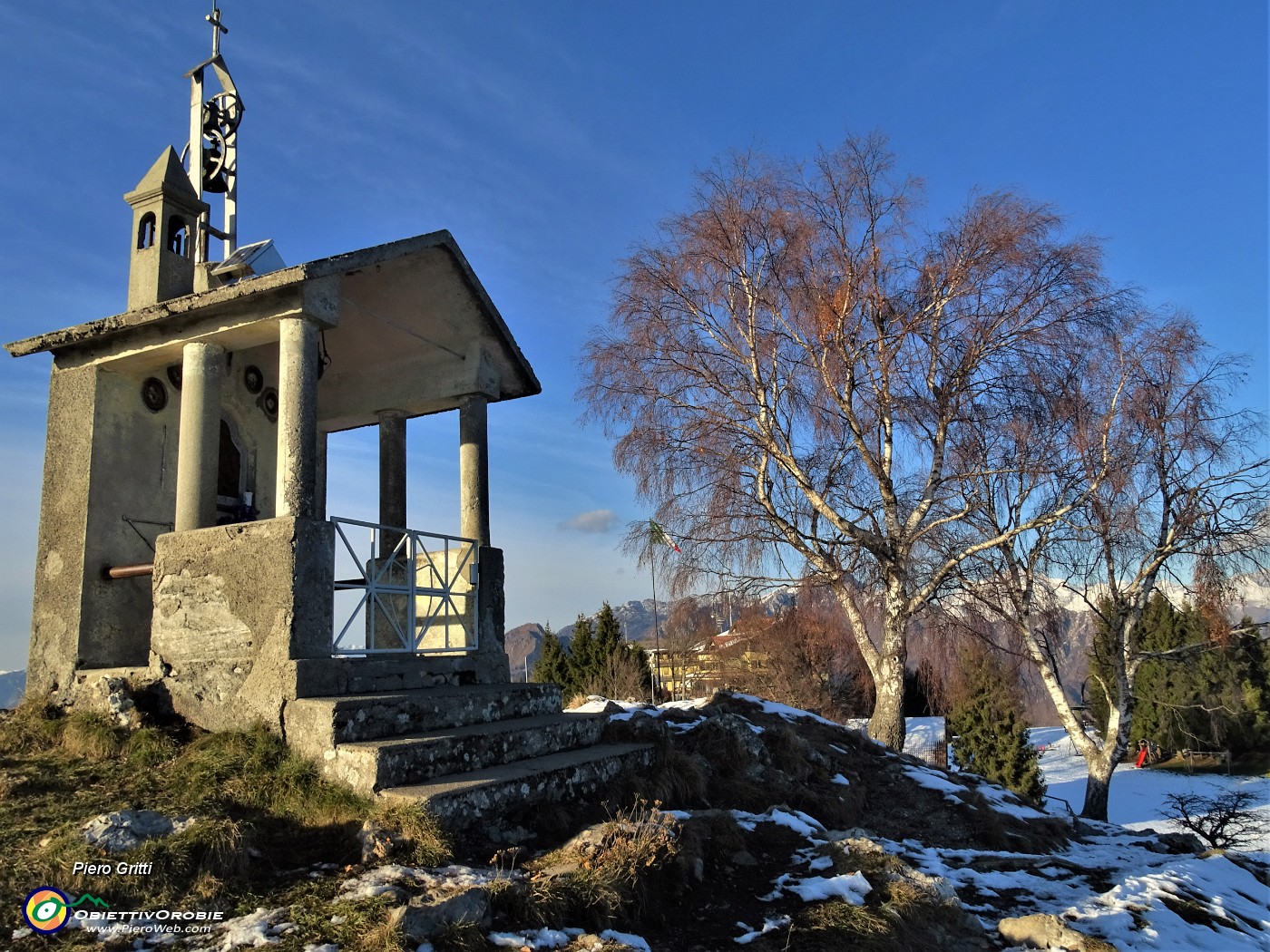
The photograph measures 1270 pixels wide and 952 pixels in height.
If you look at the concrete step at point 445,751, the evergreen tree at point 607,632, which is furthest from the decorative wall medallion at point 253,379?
the evergreen tree at point 607,632

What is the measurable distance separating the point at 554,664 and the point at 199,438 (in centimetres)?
2708

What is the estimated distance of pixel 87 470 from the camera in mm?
7902

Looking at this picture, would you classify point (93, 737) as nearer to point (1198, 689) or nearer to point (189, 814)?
point (189, 814)

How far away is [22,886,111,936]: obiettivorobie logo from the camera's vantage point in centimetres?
384

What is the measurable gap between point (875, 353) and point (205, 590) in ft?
37.6

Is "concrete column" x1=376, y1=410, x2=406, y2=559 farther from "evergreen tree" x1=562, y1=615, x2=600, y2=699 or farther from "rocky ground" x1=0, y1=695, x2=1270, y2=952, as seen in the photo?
"evergreen tree" x1=562, y1=615, x2=600, y2=699

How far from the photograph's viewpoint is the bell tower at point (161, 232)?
8930mm

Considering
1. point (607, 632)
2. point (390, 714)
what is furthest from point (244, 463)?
point (607, 632)

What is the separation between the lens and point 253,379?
995 cm

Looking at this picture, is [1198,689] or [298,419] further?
[1198,689]

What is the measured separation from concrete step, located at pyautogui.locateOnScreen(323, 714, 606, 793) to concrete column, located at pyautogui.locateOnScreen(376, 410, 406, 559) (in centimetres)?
342

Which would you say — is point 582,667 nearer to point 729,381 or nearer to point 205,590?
point 729,381

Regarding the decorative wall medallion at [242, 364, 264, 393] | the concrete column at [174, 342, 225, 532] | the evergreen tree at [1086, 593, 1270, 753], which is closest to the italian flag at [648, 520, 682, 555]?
the decorative wall medallion at [242, 364, 264, 393]

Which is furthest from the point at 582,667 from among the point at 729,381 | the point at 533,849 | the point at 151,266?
the point at 533,849
